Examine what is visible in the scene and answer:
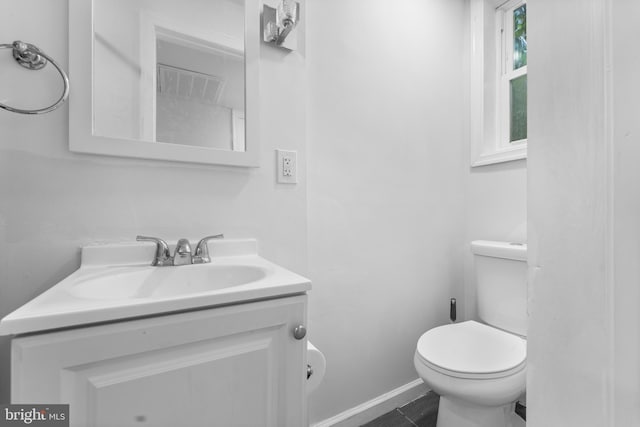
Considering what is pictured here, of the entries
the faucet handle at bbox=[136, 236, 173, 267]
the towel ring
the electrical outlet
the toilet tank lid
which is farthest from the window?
the towel ring

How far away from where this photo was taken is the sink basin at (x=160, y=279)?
0.72 meters

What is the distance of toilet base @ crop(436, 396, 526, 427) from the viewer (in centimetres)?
100

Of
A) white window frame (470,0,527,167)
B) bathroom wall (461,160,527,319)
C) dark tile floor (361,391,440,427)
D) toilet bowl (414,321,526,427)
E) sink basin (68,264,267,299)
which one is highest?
white window frame (470,0,527,167)

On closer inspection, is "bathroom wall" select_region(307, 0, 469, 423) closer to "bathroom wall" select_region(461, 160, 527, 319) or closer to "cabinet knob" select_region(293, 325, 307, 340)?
"bathroom wall" select_region(461, 160, 527, 319)

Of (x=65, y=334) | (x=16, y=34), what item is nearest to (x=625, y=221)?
(x=65, y=334)

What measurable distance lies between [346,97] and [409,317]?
1110mm

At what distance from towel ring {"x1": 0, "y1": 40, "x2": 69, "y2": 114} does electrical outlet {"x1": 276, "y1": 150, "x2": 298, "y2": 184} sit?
0.62 m

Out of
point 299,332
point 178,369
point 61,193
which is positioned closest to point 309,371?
point 299,332

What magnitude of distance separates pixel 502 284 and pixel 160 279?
1.38m

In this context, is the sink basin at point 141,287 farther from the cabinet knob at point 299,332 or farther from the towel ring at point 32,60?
the towel ring at point 32,60

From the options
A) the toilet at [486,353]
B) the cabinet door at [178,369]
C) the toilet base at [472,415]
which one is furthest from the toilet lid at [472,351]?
the cabinet door at [178,369]

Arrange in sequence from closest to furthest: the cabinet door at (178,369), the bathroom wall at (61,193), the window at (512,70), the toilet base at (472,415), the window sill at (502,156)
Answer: the cabinet door at (178,369) < the bathroom wall at (61,193) < the toilet base at (472,415) < the window sill at (502,156) < the window at (512,70)

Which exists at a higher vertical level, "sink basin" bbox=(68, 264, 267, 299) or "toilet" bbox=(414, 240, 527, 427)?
"sink basin" bbox=(68, 264, 267, 299)

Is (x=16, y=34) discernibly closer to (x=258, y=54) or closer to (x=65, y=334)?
(x=258, y=54)
